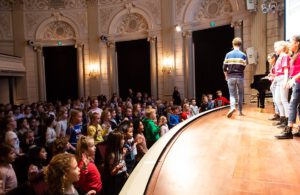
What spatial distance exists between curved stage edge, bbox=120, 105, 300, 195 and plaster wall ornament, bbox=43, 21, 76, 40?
10657 mm

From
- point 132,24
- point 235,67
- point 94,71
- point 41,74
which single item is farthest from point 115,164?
point 41,74

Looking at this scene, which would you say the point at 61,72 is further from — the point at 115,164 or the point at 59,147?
the point at 115,164

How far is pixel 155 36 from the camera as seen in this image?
11.1 meters

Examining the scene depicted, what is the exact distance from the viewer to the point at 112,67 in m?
12.3

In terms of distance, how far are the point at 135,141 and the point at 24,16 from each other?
36.1ft

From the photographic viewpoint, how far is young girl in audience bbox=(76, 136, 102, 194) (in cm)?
252

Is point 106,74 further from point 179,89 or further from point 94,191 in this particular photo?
point 94,191

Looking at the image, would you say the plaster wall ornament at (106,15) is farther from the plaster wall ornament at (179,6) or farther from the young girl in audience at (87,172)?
the young girl in audience at (87,172)

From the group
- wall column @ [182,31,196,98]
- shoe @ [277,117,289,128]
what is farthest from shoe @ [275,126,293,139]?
wall column @ [182,31,196,98]

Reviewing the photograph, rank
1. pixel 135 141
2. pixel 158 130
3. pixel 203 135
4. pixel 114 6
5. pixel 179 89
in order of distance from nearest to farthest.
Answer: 1. pixel 203 135
2. pixel 135 141
3. pixel 158 130
4. pixel 179 89
5. pixel 114 6

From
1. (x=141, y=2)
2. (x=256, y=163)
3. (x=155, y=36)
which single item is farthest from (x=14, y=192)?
(x=141, y=2)

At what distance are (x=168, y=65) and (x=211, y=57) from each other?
1729 mm

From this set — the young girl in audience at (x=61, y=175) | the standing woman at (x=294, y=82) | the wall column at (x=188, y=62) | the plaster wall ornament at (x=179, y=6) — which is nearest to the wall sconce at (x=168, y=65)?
the wall column at (x=188, y=62)

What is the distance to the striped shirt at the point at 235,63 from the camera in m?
4.47
